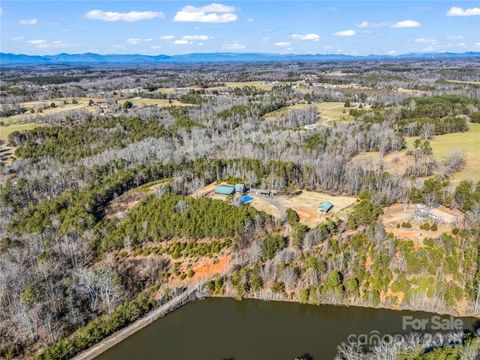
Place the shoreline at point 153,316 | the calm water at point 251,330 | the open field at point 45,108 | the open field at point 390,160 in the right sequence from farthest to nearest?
1. the open field at point 45,108
2. the open field at point 390,160
3. the shoreline at point 153,316
4. the calm water at point 251,330

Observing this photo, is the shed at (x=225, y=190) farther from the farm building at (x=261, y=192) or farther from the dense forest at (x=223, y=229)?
the farm building at (x=261, y=192)

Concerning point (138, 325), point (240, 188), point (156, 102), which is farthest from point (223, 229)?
point (156, 102)

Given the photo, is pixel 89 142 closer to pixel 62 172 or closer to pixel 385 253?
pixel 62 172

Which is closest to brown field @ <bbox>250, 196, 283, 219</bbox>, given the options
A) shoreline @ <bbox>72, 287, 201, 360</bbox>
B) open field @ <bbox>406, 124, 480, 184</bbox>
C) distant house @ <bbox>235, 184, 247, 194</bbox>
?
distant house @ <bbox>235, 184, 247, 194</bbox>

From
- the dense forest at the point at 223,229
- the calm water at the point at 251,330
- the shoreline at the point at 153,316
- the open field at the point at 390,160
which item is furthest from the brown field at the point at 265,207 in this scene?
the open field at the point at 390,160

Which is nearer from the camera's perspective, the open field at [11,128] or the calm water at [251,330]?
the calm water at [251,330]

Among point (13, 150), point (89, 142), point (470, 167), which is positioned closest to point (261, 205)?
point (470, 167)

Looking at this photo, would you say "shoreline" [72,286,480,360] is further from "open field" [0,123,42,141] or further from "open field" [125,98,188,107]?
"open field" [125,98,188,107]

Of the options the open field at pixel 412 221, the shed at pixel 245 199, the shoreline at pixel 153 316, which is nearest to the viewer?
Answer: the shoreline at pixel 153 316
